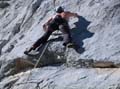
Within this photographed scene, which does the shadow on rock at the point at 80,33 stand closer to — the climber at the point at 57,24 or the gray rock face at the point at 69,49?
the gray rock face at the point at 69,49

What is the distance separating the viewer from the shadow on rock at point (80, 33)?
501 inches

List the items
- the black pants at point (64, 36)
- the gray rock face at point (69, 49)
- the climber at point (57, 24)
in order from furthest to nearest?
the climber at point (57, 24) → the black pants at point (64, 36) → the gray rock face at point (69, 49)

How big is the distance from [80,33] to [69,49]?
70 cm

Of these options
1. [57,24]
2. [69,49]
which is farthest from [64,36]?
[57,24]

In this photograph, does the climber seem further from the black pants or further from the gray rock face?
the gray rock face

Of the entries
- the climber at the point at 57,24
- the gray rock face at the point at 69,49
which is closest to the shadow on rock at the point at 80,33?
the gray rock face at the point at 69,49

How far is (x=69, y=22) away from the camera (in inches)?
543

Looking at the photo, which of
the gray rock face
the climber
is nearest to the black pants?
the climber

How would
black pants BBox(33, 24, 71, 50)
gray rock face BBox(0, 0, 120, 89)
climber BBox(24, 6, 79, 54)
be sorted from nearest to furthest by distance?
gray rock face BBox(0, 0, 120, 89) → black pants BBox(33, 24, 71, 50) → climber BBox(24, 6, 79, 54)

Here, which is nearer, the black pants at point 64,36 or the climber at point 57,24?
the black pants at point 64,36

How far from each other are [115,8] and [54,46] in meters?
Result: 2.12

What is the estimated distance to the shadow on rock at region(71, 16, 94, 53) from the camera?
41.7 feet

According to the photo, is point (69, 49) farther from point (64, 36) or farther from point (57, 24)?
point (57, 24)

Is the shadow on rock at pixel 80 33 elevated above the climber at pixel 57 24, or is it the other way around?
the climber at pixel 57 24
